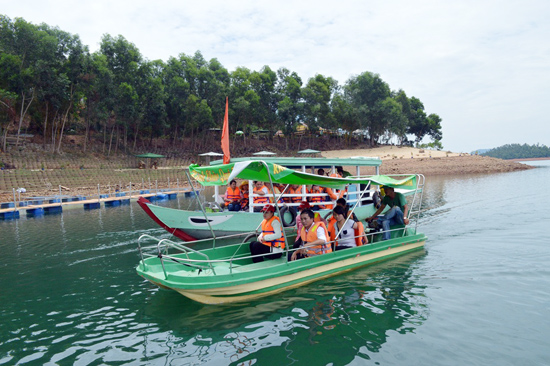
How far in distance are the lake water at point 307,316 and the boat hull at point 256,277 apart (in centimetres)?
22

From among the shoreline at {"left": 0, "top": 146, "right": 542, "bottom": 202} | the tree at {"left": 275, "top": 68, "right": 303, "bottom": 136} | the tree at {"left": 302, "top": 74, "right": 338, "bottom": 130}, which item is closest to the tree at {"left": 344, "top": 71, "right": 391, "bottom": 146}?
the tree at {"left": 302, "top": 74, "right": 338, "bottom": 130}

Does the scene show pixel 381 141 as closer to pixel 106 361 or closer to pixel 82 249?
pixel 82 249

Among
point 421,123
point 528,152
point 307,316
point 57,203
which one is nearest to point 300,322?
point 307,316

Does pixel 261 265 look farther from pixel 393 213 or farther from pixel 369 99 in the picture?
pixel 369 99

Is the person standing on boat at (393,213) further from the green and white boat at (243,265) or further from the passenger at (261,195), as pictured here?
the passenger at (261,195)

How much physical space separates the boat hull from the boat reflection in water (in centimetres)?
20

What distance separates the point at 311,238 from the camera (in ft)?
27.2

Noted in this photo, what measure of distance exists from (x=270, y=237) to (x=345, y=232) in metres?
2.07

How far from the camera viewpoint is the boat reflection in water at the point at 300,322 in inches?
225

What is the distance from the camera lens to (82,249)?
12766mm

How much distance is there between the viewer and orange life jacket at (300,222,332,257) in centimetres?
824

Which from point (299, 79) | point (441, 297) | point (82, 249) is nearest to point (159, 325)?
point (441, 297)

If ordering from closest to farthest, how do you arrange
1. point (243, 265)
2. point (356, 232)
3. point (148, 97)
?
1. point (243, 265)
2. point (356, 232)
3. point (148, 97)

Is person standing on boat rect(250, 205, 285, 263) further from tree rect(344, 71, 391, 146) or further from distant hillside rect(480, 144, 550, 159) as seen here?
distant hillside rect(480, 144, 550, 159)
